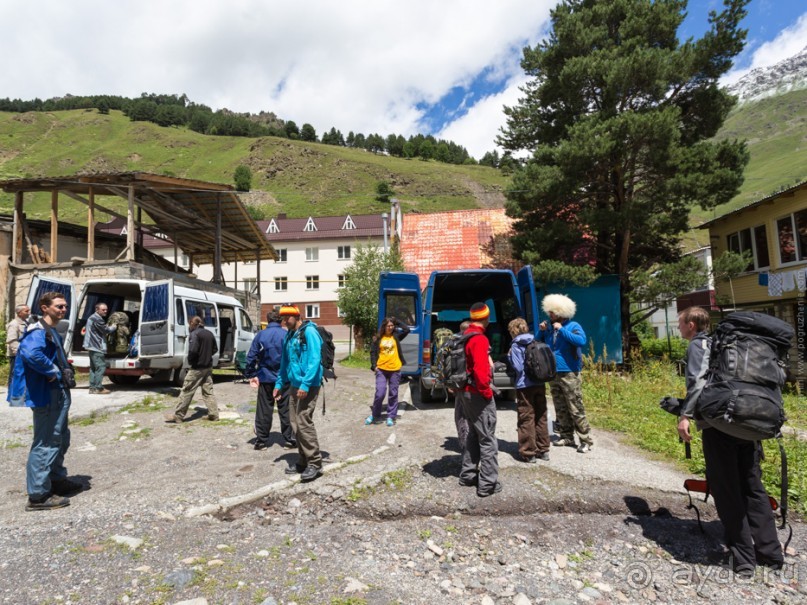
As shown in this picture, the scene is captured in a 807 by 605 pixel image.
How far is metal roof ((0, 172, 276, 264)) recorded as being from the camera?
13148mm

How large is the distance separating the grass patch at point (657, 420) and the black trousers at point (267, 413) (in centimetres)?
475

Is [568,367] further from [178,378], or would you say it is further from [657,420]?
[178,378]

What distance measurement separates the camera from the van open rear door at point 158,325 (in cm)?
923

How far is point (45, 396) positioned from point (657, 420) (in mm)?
8123

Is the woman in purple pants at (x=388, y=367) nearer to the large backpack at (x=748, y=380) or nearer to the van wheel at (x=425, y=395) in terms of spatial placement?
the van wheel at (x=425, y=395)

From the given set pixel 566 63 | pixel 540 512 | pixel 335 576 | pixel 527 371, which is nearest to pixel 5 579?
pixel 335 576

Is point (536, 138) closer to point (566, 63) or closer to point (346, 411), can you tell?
point (566, 63)

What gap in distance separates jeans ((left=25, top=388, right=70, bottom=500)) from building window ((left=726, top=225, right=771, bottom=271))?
18632mm

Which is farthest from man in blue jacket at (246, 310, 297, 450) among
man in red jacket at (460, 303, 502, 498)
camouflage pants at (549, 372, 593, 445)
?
camouflage pants at (549, 372, 593, 445)

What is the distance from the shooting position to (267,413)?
6191 millimetres

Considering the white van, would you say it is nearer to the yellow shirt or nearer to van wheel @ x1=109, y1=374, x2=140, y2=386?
van wheel @ x1=109, y1=374, x2=140, y2=386

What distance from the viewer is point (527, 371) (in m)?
5.27

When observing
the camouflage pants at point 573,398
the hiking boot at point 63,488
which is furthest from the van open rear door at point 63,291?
the camouflage pants at point 573,398

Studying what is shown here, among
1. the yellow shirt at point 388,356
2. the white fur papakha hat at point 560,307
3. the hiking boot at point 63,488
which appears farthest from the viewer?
the yellow shirt at point 388,356
